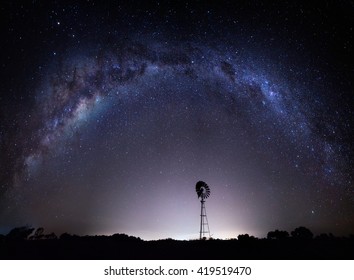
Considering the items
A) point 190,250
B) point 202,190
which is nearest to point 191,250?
point 190,250

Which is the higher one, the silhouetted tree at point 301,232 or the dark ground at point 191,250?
the silhouetted tree at point 301,232

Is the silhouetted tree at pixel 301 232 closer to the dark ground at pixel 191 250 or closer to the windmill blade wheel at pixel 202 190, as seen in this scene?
the dark ground at pixel 191 250

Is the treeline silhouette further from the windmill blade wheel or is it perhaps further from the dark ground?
the windmill blade wheel

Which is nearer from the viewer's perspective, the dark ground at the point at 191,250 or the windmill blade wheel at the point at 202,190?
the dark ground at the point at 191,250

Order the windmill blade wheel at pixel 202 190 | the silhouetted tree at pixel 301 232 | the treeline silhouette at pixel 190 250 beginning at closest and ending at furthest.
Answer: the treeline silhouette at pixel 190 250, the silhouetted tree at pixel 301 232, the windmill blade wheel at pixel 202 190

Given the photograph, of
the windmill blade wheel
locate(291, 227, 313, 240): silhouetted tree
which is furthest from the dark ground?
the windmill blade wheel

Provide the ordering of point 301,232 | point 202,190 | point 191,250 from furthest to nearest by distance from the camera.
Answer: point 202,190, point 301,232, point 191,250

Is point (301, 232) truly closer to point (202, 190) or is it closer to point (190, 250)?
point (202, 190)

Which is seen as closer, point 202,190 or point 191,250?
point 191,250

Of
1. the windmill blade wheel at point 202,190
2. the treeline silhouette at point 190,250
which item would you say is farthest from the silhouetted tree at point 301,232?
the windmill blade wheel at point 202,190

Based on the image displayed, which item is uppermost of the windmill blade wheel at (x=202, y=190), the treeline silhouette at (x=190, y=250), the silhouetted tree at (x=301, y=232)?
the windmill blade wheel at (x=202, y=190)
